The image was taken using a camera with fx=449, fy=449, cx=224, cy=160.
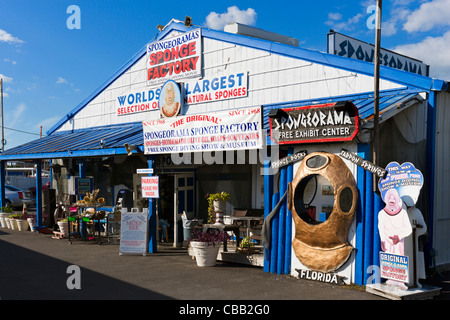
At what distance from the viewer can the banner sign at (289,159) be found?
9289 millimetres

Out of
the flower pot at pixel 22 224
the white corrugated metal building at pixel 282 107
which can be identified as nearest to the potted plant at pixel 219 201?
the white corrugated metal building at pixel 282 107

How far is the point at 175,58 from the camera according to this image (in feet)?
47.8

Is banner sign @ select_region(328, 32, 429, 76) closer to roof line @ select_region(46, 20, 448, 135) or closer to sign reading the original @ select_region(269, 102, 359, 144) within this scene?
roof line @ select_region(46, 20, 448, 135)

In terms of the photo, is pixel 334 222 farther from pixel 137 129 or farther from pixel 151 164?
pixel 137 129

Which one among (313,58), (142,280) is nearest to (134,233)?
(142,280)

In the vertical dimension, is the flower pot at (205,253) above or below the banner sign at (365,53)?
below

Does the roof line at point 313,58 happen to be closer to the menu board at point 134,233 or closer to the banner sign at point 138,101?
the banner sign at point 138,101

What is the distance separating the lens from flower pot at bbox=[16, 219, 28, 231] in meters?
17.8

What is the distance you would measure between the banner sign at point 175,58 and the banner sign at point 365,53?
406 cm

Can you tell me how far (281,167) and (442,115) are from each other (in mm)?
3652

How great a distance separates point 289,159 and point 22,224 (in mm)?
12873

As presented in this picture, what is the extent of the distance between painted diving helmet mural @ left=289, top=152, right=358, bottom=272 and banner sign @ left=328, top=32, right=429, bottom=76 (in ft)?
15.8

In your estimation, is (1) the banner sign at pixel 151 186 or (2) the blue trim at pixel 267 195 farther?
(1) the banner sign at pixel 151 186

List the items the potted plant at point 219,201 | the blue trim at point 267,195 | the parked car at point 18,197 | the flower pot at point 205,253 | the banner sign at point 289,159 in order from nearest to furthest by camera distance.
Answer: the banner sign at point 289,159 < the blue trim at point 267,195 < the flower pot at point 205,253 < the potted plant at point 219,201 < the parked car at point 18,197
